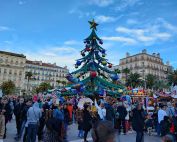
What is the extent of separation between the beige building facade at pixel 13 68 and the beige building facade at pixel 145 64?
40.8 metres

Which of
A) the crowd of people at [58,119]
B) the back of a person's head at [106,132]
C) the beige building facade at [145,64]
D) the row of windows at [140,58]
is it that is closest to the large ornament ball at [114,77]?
the crowd of people at [58,119]

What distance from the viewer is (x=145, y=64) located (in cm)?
9512

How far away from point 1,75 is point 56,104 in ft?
306

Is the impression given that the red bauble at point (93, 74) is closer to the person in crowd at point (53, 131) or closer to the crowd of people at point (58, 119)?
the crowd of people at point (58, 119)

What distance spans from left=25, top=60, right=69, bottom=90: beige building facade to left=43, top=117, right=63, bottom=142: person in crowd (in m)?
104

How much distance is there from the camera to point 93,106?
1230 cm

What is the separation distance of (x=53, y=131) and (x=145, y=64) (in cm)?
9032

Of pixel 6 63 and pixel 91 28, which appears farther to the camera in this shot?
pixel 6 63

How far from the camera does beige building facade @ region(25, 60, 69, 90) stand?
111m

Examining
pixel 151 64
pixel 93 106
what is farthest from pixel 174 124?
pixel 151 64

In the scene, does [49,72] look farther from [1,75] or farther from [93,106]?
[93,106]

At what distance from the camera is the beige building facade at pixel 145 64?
95500mm

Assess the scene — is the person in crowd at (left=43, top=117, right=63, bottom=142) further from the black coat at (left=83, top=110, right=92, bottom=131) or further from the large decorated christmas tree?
the large decorated christmas tree

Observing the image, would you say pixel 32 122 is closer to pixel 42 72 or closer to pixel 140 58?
pixel 140 58
